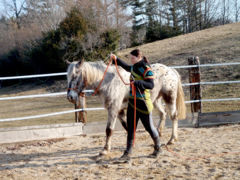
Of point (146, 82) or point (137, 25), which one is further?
point (137, 25)

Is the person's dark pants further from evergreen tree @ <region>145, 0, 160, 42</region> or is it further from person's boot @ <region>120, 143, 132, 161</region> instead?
evergreen tree @ <region>145, 0, 160, 42</region>

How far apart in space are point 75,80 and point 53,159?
150cm

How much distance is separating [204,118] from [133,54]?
3367mm

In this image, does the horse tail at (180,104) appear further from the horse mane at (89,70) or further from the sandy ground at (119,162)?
the horse mane at (89,70)

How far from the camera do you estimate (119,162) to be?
3.65 metres

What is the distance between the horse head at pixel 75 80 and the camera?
3630mm

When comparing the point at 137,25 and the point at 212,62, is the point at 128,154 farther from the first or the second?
the point at 137,25

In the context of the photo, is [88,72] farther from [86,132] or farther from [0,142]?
[0,142]

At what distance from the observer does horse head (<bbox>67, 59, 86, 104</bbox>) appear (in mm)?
3630

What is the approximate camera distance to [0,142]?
195 inches

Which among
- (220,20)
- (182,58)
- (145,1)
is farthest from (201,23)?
(182,58)

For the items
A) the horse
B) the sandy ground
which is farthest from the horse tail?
the sandy ground

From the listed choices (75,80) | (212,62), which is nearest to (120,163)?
(75,80)

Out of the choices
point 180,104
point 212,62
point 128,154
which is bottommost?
point 128,154
